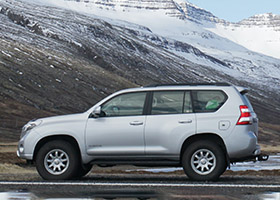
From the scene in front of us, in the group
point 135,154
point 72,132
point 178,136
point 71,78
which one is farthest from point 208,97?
point 71,78

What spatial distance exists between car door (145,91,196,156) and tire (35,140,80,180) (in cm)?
194

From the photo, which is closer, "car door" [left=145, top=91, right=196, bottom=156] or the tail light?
the tail light

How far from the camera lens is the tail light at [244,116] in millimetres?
14867

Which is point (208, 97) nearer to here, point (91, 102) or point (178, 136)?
point (178, 136)

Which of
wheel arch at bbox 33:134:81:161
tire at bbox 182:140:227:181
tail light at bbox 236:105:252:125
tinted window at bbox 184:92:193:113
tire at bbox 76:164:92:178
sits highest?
tinted window at bbox 184:92:193:113

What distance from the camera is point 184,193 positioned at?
12.0 meters

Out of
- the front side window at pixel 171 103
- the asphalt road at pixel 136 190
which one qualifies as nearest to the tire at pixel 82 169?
the asphalt road at pixel 136 190

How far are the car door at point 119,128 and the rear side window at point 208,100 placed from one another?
1.34 m

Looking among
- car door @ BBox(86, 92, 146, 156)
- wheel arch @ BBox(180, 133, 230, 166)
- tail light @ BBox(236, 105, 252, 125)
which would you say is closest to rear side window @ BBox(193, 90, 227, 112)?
tail light @ BBox(236, 105, 252, 125)

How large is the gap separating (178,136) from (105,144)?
6.08 ft

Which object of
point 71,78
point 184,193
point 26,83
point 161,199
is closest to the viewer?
point 161,199

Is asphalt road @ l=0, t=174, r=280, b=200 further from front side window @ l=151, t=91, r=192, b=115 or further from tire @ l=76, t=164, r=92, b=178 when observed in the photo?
front side window @ l=151, t=91, r=192, b=115

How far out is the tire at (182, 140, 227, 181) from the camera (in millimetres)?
14758

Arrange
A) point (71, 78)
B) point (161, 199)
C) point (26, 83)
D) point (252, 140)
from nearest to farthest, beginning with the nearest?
point (161, 199), point (252, 140), point (26, 83), point (71, 78)
